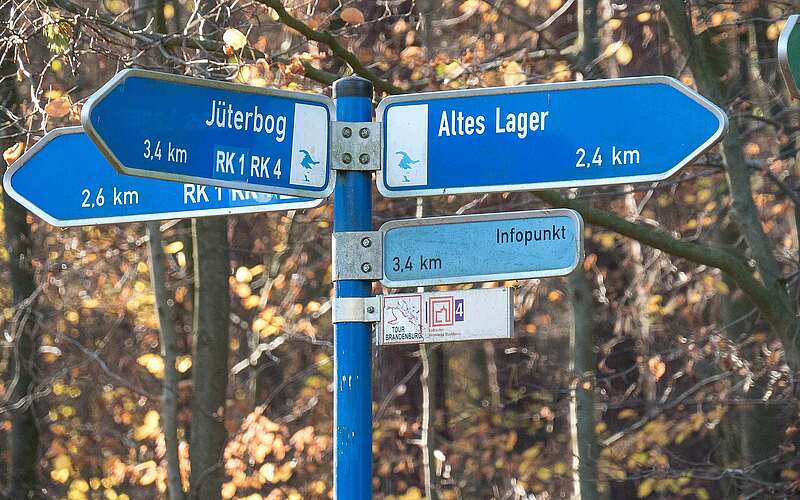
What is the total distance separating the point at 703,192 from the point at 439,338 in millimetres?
8717

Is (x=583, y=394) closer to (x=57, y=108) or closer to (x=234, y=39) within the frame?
(x=234, y=39)

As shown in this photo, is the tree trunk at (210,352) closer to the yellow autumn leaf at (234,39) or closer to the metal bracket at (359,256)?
the yellow autumn leaf at (234,39)

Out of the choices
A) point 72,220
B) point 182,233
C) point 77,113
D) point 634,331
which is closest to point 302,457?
point 182,233

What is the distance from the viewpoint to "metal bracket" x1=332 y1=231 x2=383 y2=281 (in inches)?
123

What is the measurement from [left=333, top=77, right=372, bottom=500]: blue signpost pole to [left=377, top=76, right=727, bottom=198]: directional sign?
0.09m

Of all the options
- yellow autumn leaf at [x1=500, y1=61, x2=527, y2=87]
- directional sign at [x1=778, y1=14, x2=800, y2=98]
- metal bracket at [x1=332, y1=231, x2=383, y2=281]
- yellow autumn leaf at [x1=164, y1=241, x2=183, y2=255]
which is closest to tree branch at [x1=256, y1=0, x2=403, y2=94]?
yellow autumn leaf at [x1=500, y1=61, x2=527, y2=87]

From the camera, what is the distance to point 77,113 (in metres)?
5.95

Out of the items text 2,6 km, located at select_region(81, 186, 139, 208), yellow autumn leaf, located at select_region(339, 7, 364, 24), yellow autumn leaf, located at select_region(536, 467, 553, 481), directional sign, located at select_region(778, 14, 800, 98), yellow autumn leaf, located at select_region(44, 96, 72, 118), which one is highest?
yellow autumn leaf, located at select_region(339, 7, 364, 24)

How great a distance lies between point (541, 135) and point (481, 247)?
0.34m

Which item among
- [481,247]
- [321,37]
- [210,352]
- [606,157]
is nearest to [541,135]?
[606,157]

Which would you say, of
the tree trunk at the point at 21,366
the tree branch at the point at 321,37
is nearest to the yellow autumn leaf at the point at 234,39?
the tree branch at the point at 321,37

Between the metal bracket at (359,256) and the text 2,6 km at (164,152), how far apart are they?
1.57ft

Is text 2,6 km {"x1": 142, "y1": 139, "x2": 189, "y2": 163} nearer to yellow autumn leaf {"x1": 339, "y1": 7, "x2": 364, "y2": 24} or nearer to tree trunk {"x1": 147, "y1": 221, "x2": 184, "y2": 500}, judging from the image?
yellow autumn leaf {"x1": 339, "y1": 7, "x2": 364, "y2": 24}

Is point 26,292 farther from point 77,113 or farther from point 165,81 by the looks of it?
point 165,81
